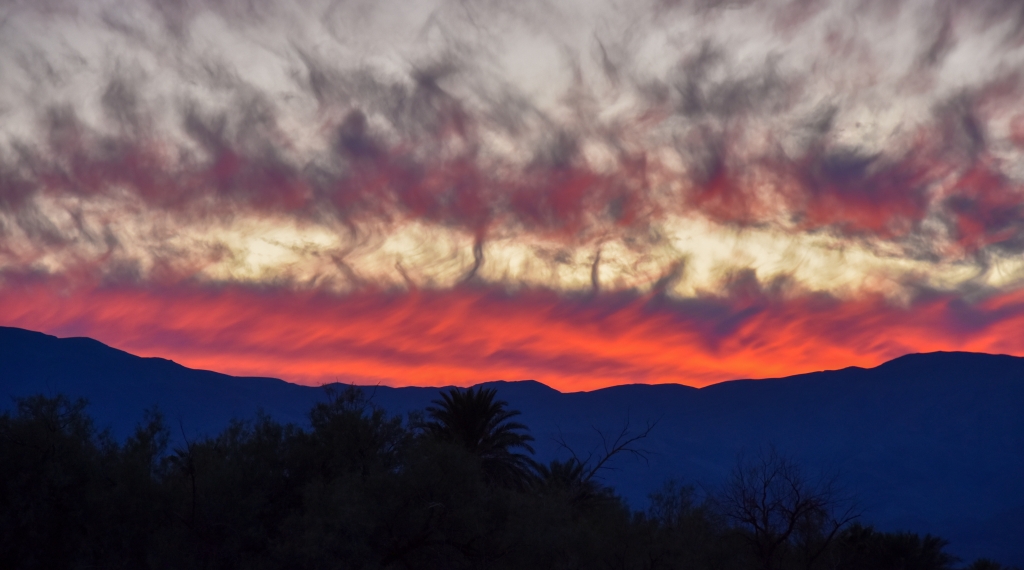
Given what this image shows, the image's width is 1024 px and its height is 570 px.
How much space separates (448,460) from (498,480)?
11.6 meters

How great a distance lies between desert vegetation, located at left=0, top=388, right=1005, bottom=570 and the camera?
84.5 feet

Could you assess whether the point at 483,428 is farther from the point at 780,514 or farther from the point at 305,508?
the point at 780,514

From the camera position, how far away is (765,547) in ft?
105

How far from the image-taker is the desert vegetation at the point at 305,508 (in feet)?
84.5

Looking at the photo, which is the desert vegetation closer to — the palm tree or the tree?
the tree

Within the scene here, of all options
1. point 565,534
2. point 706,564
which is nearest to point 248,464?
point 565,534

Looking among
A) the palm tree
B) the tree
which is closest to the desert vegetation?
the tree

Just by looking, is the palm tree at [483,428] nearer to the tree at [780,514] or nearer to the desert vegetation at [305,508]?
the desert vegetation at [305,508]

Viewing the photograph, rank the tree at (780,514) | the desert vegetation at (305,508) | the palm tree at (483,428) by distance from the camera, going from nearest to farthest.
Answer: the desert vegetation at (305,508), the tree at (780,514), the palm tree at (483,428)

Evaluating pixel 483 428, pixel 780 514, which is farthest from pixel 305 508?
pixel 780 514

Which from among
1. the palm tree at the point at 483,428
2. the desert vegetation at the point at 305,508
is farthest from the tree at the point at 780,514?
the palm tree at the point at 483,428

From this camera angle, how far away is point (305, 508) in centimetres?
2777

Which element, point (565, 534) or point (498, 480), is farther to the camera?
point (498, 480)

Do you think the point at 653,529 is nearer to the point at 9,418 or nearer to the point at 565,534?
the point at 565,534
